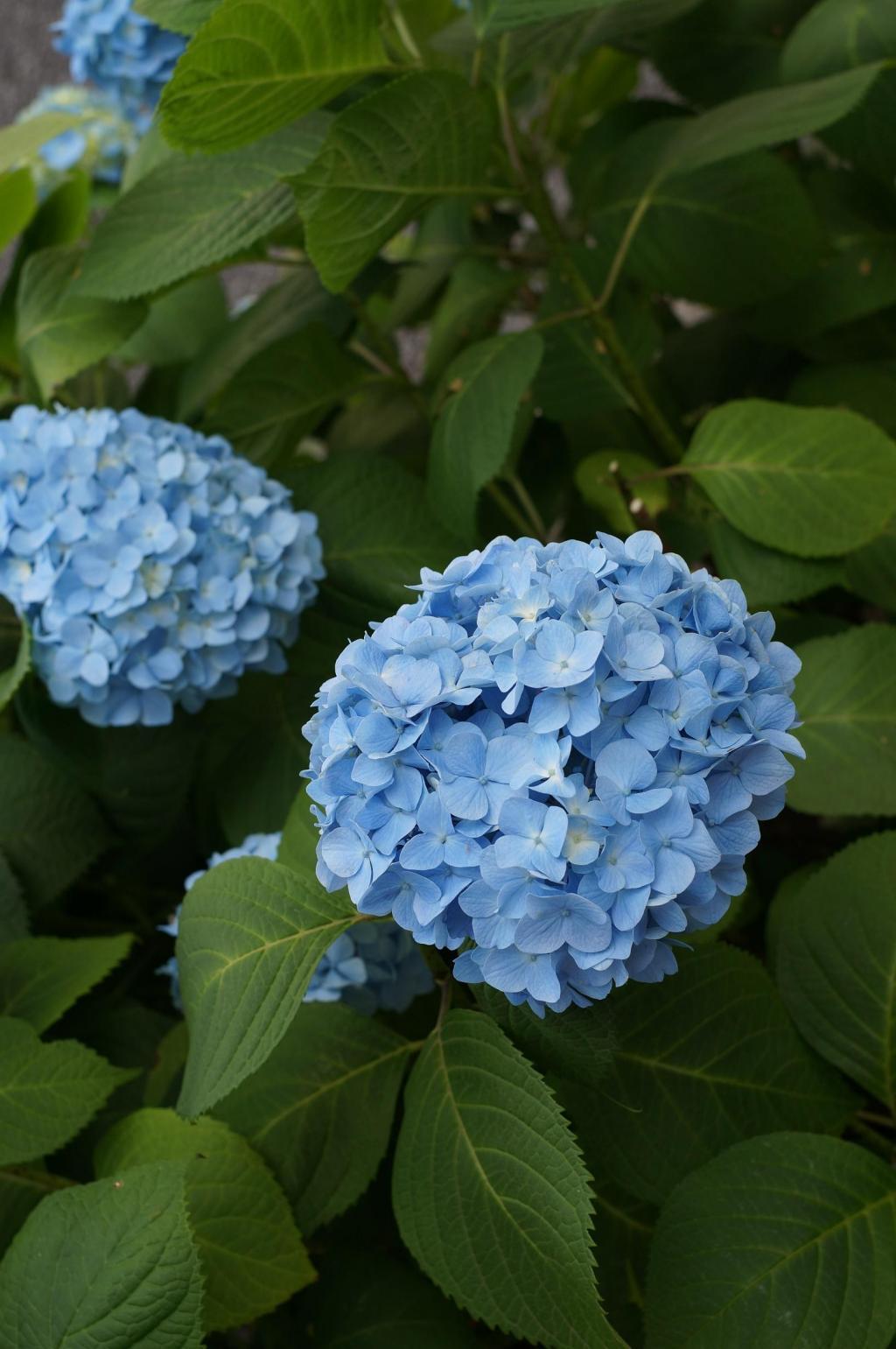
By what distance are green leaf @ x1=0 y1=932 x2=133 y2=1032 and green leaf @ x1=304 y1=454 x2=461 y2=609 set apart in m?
0.23

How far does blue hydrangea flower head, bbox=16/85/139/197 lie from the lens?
996 millimetres

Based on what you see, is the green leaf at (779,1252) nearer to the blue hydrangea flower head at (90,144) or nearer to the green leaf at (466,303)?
the green leaf at (466,303)

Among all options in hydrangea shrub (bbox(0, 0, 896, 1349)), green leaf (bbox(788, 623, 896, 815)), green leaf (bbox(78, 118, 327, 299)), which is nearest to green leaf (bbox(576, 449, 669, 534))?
hydrangea shrub (bbox(0, 0, 896, 1349))

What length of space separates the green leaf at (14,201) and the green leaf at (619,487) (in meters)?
0.40

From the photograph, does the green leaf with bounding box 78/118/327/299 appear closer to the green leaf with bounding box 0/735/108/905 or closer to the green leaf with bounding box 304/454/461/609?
the green leaf with bounding box 304/454/461/609

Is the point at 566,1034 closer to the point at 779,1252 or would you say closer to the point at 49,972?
the point at 779,1252

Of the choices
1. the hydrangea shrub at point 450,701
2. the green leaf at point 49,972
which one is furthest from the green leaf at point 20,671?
the green leaf at point 49,972

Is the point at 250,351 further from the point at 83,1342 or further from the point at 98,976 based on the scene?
the point at 83,1342

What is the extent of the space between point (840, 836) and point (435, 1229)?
0.47m

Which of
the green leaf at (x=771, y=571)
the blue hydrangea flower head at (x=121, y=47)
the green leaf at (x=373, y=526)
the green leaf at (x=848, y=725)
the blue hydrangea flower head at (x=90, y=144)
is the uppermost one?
the blue hydrangea flower head at (x=121, y=47)

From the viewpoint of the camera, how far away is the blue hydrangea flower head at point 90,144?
100 centimetres

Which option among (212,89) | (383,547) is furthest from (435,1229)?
(212,89)

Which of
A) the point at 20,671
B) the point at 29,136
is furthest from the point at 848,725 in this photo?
the point at 29,136

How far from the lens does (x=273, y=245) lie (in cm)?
94
